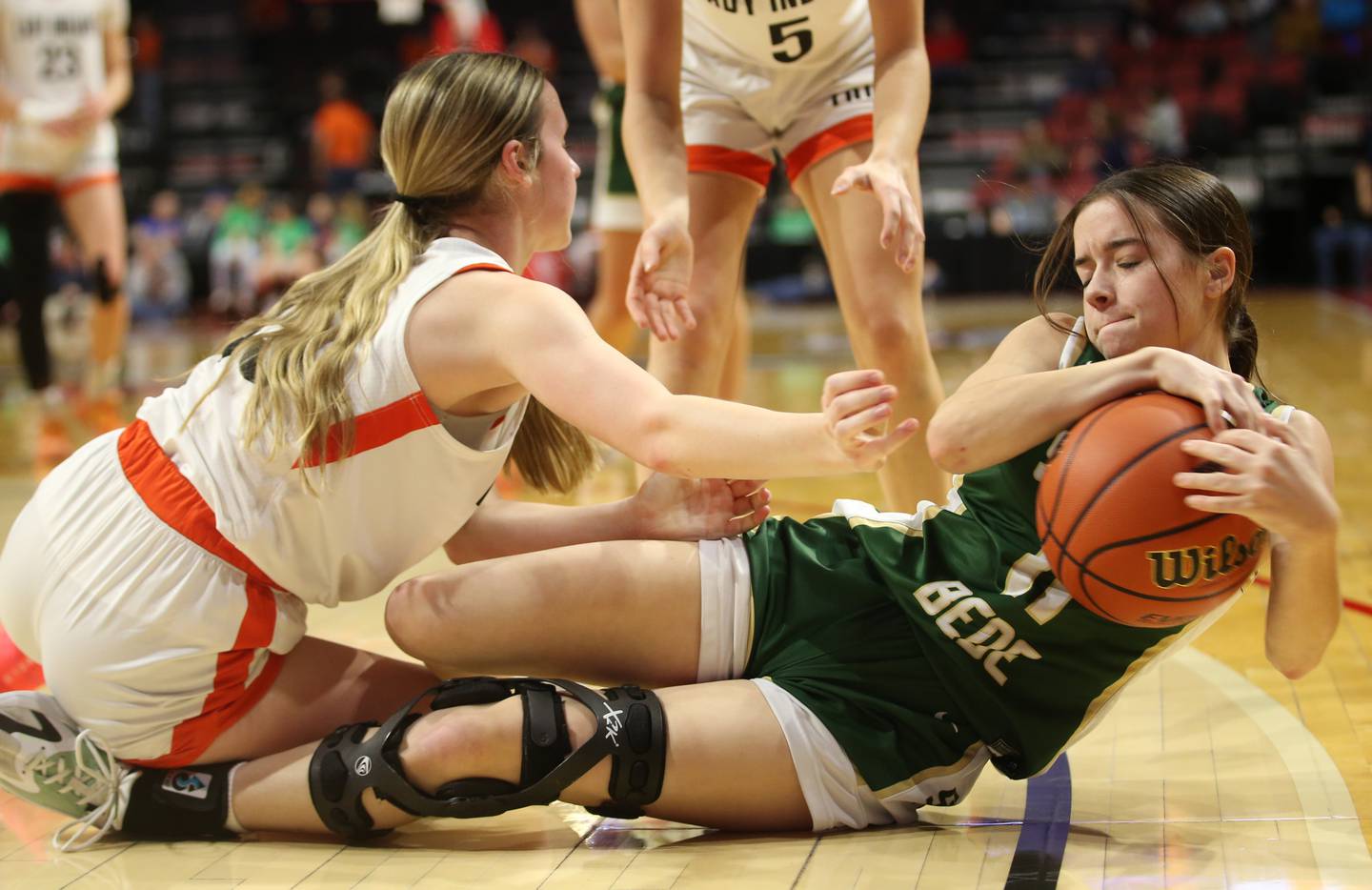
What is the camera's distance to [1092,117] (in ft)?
48.2

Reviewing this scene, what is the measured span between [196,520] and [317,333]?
1.16 feet

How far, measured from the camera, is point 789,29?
346 centimetres

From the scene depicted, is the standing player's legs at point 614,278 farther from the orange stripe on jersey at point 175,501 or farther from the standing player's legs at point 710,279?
the orange stripe on jersey at point 175,501

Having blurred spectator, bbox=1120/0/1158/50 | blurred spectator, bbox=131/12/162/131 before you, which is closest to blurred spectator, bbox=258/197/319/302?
blurred spectator, bbox=131/12/162/131

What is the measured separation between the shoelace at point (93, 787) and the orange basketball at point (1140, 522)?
1.52 metres

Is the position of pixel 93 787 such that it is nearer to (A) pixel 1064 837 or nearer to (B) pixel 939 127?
(A) pixel 1064 837

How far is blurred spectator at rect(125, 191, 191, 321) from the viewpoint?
15.0 m

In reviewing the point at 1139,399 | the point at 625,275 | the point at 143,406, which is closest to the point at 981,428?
the point at 1139,399

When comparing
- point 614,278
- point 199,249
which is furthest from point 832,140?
point 199,249

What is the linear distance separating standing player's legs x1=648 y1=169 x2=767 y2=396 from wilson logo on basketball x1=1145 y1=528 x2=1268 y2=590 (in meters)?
1.50

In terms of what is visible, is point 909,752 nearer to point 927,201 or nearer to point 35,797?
point 35,797

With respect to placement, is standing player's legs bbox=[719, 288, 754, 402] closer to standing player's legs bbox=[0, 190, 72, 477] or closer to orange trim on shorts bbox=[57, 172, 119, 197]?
standing player's legs bbox=[0, 190, 72, 477]

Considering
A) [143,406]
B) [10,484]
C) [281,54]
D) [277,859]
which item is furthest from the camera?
[281,54]

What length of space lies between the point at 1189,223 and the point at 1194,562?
0.54m
